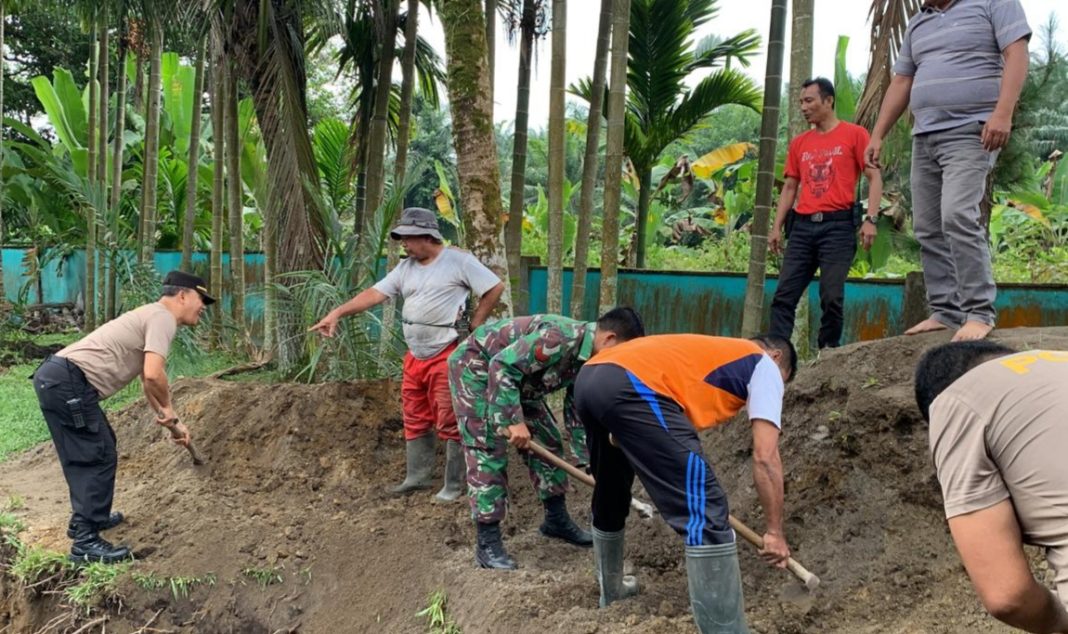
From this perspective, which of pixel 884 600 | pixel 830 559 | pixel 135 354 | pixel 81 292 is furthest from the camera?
pixel 81 292

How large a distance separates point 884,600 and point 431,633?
2052 millimetres

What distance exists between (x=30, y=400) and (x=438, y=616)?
7272 mm

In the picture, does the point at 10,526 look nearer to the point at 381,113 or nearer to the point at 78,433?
the point at 78,433

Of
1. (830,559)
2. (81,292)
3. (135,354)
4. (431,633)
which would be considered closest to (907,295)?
(830,559)

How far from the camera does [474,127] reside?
6.11 metres

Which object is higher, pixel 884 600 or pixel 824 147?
pixel 824 147

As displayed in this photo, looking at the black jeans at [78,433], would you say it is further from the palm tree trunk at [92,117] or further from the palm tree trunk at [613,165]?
the palm tree trunk at [92,117]

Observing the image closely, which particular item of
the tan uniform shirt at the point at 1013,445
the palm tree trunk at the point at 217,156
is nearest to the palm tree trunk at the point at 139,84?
the palm tree trunk at the point at 217,156

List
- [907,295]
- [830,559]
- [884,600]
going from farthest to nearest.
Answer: [907,295] < [830,559] < [884,600]

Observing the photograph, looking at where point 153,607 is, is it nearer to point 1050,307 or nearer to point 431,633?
point 431,633

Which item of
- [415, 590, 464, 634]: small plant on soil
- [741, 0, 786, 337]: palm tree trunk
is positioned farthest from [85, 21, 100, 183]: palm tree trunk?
[415, 590, 464, 634]: small plant on soil

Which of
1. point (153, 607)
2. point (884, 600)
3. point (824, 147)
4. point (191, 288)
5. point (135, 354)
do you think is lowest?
point (153, 607)

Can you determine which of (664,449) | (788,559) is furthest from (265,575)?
(788,559)

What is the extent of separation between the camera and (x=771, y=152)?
6.58 metres
